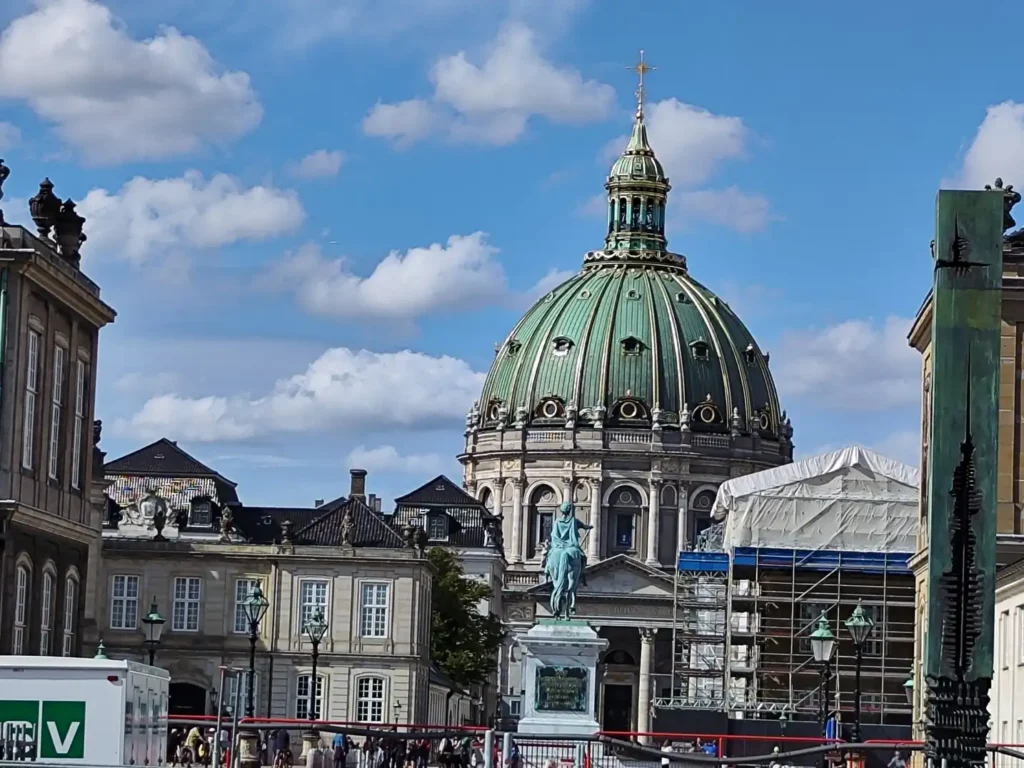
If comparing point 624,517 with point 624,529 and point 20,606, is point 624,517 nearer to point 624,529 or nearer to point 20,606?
point 624,529

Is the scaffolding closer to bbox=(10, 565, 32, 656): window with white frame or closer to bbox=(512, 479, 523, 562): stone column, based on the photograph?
bbox=(10, 565, 32, 656): window with white frame

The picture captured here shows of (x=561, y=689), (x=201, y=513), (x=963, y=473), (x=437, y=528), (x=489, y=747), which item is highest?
(x=437, y=528)

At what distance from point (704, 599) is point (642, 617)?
5956cm

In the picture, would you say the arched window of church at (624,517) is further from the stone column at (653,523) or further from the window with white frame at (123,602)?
the window with white frame at (123,602)

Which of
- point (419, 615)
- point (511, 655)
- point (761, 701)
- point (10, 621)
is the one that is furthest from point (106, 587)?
point (511, 655)

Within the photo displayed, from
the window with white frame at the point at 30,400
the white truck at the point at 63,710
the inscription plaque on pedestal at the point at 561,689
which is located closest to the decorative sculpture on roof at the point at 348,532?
the inscription plaque on pedestal at the point at 561,689

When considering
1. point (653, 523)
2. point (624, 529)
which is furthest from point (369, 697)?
point (624, 529)

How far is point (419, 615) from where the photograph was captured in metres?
84.2

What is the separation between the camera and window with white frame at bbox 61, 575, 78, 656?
47.1 m

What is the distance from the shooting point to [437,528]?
12506 cm

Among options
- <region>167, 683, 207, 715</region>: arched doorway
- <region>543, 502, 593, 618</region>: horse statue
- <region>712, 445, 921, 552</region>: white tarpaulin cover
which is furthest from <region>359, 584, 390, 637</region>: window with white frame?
<region>543, 502, 593, 618</region>: horse statue

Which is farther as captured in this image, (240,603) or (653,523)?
(653,523)

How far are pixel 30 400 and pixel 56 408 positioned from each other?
2.13 meters

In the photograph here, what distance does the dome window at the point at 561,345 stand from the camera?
169m
